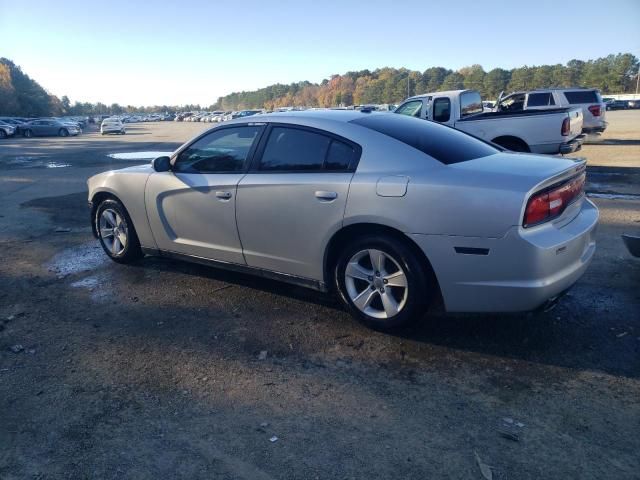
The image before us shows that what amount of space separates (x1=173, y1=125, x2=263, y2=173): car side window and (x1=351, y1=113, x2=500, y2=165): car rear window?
1.00m

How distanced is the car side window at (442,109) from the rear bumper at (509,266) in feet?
31.1

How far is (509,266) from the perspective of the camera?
10.3 ft

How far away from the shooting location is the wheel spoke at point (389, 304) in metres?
3.58

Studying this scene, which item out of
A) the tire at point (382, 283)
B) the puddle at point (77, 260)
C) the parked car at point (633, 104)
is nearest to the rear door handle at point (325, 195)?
the tire at point (382, 283)

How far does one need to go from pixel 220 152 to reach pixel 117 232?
1.76 metres

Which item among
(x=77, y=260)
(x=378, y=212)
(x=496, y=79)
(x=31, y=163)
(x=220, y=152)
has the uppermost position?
(x=496, y=79)

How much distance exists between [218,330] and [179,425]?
120 cm

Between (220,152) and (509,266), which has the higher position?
(220,152)

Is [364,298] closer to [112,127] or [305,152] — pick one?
[305,152]

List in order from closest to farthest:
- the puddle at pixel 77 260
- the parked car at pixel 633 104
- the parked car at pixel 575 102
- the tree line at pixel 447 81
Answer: the puddle at pixel 77 260 → the parked car at pixel 575 102 → the parked car at pixel 633 104 → the tree line at pixel 447 81

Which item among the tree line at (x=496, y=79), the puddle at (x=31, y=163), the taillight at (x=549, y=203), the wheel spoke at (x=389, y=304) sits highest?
the tree line at (x=496, y=79)

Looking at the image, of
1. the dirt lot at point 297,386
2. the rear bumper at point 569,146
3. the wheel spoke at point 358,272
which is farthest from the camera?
the rear bumper at point 569,146

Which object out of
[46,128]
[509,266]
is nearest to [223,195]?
[509,266]

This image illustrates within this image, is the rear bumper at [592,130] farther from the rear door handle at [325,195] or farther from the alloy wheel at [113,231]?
the alloy wheel at [113,231]
